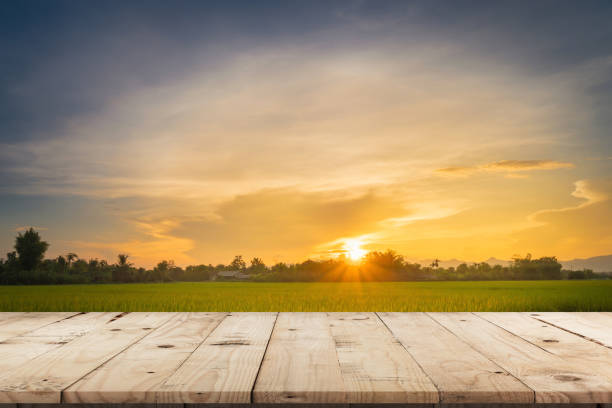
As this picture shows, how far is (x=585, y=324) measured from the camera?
2895mm

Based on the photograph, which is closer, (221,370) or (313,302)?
(221,370)

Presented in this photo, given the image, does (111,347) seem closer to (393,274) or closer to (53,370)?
(53,370)

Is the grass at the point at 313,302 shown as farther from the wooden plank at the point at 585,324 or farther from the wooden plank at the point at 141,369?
the wooden plank at the point at 141,369

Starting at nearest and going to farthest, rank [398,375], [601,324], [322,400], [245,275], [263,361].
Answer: [322,400] < [398,375] < [263,361] < [601,324] < [245,275]

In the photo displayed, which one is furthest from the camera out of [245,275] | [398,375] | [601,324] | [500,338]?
[245,275]

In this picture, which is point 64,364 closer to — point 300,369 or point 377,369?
point 300,369

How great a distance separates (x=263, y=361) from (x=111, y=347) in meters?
0.77

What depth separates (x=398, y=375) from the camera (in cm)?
167

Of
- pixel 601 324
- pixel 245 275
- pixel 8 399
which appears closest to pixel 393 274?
pixel 245 275

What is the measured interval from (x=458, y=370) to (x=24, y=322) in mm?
2576

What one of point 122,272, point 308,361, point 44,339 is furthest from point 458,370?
point 122,272

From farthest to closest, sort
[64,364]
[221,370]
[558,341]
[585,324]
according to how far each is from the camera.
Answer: [585,324], [558,341], [64,364], [221,370]

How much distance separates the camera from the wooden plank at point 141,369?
1498 millimetres

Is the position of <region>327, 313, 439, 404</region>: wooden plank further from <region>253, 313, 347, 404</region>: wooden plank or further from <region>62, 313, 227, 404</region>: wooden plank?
<region>62, 313, 227, 404</region>: wooden plank
